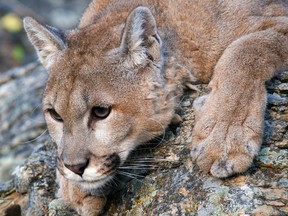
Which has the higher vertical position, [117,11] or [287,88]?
[117,11]

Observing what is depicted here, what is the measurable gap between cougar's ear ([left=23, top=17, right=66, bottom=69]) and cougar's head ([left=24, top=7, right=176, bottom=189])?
0.02 meters

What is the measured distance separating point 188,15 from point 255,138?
1663 millimetres

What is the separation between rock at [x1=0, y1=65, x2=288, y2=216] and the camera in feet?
A: 14.3

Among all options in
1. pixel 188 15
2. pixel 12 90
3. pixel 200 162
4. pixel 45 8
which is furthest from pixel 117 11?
pixel 45 8

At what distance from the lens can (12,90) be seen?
9.39 metres

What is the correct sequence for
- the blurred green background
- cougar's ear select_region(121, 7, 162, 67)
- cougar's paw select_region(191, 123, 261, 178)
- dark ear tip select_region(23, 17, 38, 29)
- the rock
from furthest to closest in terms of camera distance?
the blurred green background < dark ear tip select_region(23, 17, 38, 29) < cougar's ear select_region(121, 7, 162, 67) < cougar's paw select_region(191, 123, 261, 178) < the rock

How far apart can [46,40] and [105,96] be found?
95 cm

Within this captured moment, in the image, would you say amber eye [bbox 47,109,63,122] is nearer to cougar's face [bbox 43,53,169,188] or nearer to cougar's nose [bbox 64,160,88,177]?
cougar's face [bbox 43,53,169,188]

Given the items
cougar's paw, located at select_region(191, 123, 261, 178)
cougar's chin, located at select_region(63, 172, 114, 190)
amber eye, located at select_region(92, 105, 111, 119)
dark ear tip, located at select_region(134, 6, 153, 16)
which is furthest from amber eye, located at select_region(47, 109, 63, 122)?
cougar's paw, located at select_region(191, 123, 261, 178)

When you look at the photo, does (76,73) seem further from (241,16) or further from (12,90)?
(12,90)

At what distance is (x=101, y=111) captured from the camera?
4914 mm

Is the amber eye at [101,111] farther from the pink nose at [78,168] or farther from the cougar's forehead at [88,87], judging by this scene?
the pink nose at [78,168]

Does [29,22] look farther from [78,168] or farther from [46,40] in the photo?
[78,168]

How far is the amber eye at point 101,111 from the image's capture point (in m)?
4.89
